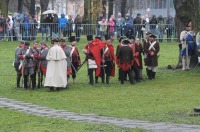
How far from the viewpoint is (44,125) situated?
51.3 feet

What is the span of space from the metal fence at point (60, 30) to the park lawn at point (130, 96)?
14.0 m

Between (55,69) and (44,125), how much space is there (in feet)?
25.3

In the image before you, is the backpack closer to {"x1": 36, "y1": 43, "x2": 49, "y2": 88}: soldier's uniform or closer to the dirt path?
{"x1": 36, "y1": 43, "x2": 49, "y2": 88}: soldier's uniform

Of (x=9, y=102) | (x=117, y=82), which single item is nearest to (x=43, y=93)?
(x=9, y=102)

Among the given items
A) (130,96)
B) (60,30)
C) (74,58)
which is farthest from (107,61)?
(60,30)

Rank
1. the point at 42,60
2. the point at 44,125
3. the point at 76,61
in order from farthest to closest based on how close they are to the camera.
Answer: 1. the point at 76,61
2. the point at 42,60
3. the point at 44,125

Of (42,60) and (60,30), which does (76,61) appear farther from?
(60,30)

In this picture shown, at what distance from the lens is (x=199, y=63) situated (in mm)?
29531

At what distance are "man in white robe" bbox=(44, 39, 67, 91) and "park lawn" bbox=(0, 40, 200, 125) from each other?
0.35 m

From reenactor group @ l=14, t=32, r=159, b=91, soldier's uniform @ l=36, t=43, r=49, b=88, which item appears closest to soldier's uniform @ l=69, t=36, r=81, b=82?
reenactor group @ l=14, t=32, r=159, b=91

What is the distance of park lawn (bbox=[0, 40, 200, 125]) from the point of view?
697 inches

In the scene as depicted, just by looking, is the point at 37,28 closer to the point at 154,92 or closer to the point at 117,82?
the point at 117,82

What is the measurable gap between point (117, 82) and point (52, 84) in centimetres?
374

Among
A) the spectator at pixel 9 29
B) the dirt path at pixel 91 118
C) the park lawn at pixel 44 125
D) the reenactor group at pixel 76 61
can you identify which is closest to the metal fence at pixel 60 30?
the spectator at pixel 9 29
